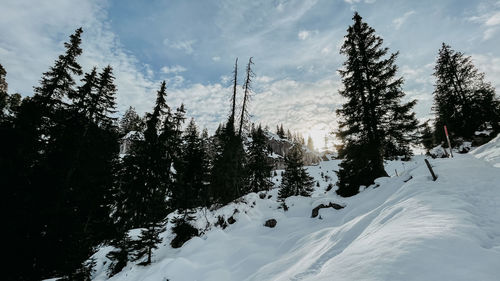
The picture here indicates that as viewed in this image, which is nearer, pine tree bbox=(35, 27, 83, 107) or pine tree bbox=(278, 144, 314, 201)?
pine tree bbox=(35, 27, 83, 107)

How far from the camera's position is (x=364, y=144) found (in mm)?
14742

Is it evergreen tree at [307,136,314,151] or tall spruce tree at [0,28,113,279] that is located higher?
evergreen tree at [307,136,314,151]

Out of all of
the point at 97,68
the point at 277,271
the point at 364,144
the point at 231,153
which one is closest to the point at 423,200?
the point at 277,271

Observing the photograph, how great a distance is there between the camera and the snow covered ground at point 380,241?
9.94 feet

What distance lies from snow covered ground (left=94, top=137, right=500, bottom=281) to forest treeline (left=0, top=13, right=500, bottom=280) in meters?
3.32

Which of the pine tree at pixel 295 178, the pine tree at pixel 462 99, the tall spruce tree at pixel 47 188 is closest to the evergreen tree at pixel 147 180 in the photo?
the tall spruce tree at pixel 47 188

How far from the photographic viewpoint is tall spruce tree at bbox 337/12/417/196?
46.7ft

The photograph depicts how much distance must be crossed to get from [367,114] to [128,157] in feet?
77.8

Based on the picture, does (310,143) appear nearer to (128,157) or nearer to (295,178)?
(295,178)

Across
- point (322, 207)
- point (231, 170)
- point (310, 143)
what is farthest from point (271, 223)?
point (310, 143)

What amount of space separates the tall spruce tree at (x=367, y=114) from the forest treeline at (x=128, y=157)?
0.08 metres

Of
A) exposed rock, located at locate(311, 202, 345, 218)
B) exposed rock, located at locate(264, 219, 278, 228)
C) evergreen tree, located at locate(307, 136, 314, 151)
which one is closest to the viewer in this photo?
exposed rock, located at locate(311, 202, 345, 218)

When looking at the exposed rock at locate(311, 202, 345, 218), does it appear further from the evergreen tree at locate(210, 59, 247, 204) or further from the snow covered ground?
the evergreen tree at locate(210, 59, 247, 204)

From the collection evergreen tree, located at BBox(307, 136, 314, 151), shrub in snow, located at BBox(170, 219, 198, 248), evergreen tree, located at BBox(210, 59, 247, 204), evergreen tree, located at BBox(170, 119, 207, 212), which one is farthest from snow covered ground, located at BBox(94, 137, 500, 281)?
evergreen tree, located at BBox(307, 136, 314, 151)
